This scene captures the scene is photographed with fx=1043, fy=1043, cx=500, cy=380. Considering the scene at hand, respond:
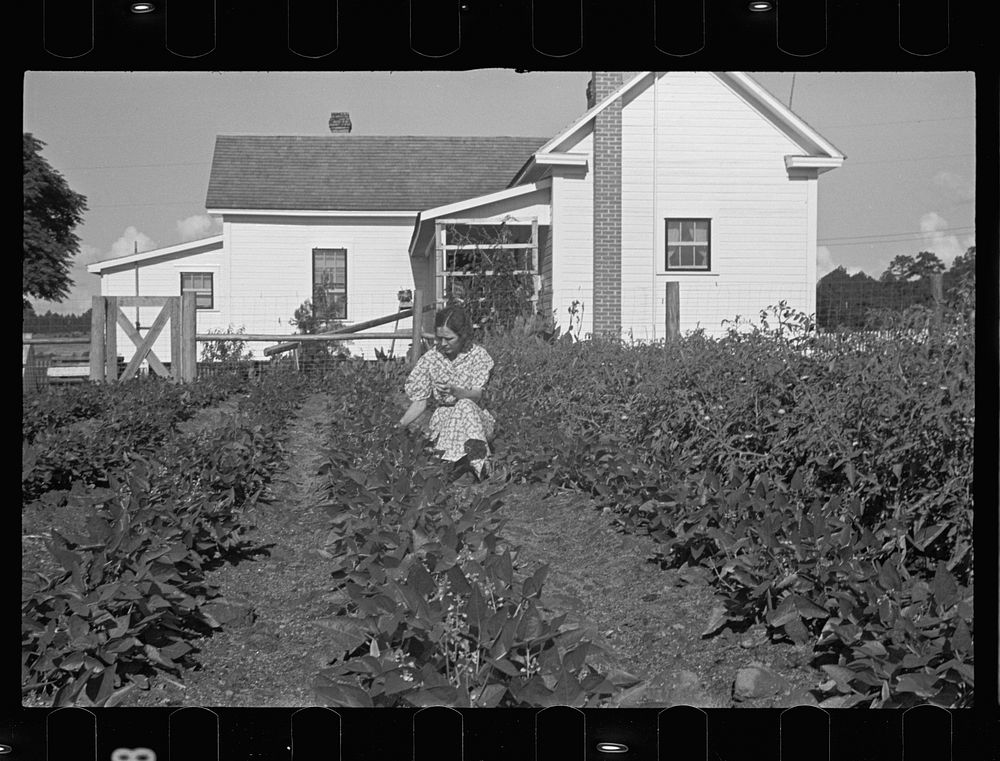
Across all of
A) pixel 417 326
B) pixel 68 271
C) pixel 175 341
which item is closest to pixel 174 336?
pixel 175 341

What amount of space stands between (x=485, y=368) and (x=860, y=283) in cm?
127

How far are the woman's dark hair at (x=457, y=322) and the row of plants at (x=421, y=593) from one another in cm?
21

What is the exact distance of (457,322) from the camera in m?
3.43

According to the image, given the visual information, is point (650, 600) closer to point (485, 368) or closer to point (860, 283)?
point (485, 368)

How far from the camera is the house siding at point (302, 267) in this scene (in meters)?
3.49

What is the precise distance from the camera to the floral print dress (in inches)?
136

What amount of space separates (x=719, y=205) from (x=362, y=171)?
1.22 meters

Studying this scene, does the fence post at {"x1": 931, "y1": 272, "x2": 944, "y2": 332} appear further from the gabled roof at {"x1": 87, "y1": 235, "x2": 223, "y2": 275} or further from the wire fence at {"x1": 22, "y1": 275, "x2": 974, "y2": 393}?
the gabled roof at {"x1": 87, "y1": 235, "x2": 223, "y2": 275}

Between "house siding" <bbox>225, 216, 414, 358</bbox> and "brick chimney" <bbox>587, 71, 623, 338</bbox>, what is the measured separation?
648 millimetres

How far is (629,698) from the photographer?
319 centimetres

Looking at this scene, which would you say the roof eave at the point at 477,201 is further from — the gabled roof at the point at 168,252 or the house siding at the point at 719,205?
the gabled roof at the point at 168,252

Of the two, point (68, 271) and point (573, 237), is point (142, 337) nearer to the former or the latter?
point (68, 271)

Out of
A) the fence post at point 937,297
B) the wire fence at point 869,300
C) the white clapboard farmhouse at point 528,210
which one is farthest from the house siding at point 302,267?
the fence post at point 937,297

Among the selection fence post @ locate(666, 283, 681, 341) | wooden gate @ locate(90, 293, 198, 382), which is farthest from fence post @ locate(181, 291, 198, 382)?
fence post @ locate(666, 283, 681, 341)
